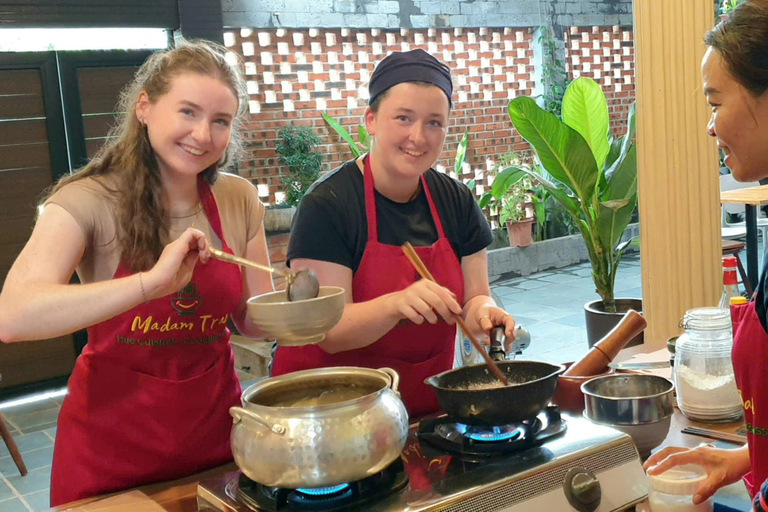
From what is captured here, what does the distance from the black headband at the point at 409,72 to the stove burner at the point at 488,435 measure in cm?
83

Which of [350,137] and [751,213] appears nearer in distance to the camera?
[751,213]

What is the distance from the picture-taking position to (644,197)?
2.87 meters

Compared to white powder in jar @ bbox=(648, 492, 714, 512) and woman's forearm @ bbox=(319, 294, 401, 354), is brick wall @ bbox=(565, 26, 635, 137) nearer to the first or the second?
woman's forearm @ bbox=(319, 294, 401, 354)

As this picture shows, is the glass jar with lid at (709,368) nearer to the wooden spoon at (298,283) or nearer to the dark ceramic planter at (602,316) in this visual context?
the wooden spoon at (298,283)

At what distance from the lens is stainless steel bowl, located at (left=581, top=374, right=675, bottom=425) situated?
1428 mm

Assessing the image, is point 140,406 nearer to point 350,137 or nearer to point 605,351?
point 605,351

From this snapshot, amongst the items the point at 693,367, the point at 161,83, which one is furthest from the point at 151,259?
the point at 693,367

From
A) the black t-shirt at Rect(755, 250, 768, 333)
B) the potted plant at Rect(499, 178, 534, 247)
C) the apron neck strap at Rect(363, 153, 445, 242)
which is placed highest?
the apron neck strap at Rect(363, 153, 445, 242)

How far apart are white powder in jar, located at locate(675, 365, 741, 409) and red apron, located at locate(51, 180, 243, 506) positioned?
1024mm

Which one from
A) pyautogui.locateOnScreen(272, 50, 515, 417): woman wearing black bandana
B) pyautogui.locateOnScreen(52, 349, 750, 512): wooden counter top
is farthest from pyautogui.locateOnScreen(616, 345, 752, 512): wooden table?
pyautogui.locateOnScreen(272, 50, 515, 417): woman wearing black bandana

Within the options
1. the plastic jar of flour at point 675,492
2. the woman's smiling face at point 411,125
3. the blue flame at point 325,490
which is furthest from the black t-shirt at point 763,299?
the woman's smiling face at point 411,125

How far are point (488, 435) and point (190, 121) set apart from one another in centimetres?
89

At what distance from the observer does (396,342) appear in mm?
1906

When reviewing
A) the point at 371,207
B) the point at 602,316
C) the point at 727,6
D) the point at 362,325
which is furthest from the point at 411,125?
the point at 727,6
